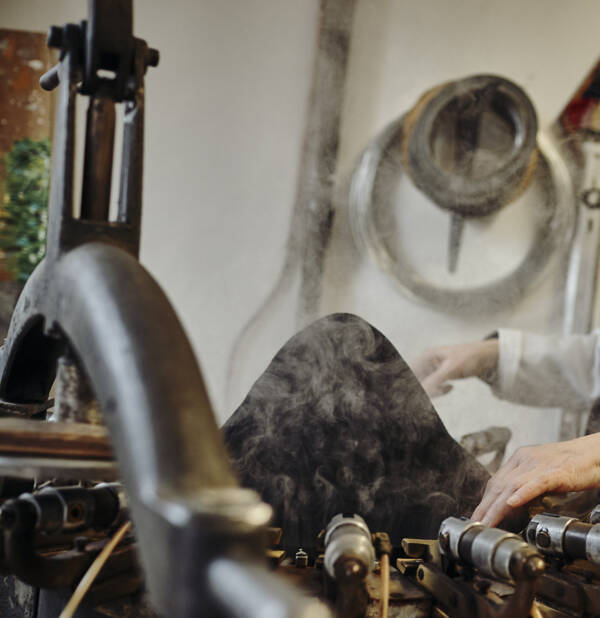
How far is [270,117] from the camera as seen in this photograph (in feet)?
11.7

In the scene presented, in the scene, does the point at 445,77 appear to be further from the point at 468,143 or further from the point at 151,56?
the point at 151,56

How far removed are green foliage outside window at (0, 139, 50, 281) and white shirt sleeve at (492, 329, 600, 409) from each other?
74.7 inches

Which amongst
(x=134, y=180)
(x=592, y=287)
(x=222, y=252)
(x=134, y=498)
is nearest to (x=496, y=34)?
(x=592, y=287)

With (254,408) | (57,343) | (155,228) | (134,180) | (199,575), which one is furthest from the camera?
(155,228)

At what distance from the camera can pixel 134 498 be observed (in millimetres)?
540

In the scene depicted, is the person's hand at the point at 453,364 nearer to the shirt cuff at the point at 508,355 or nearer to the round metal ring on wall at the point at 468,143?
the shirt cuff at the point at 508,355

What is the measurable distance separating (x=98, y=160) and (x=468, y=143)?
2.85 m

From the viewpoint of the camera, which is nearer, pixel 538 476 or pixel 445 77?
pixel 538 476

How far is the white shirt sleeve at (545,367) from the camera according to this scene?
2254 millimetres

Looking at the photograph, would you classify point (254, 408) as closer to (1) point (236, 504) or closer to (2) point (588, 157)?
(1) point (236, 504)

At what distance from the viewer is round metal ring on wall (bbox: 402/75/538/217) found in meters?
3.38

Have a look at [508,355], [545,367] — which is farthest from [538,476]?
[545,367]

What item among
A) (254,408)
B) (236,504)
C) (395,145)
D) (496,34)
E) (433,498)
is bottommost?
(433,498)

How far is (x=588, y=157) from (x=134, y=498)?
11.2 feet
